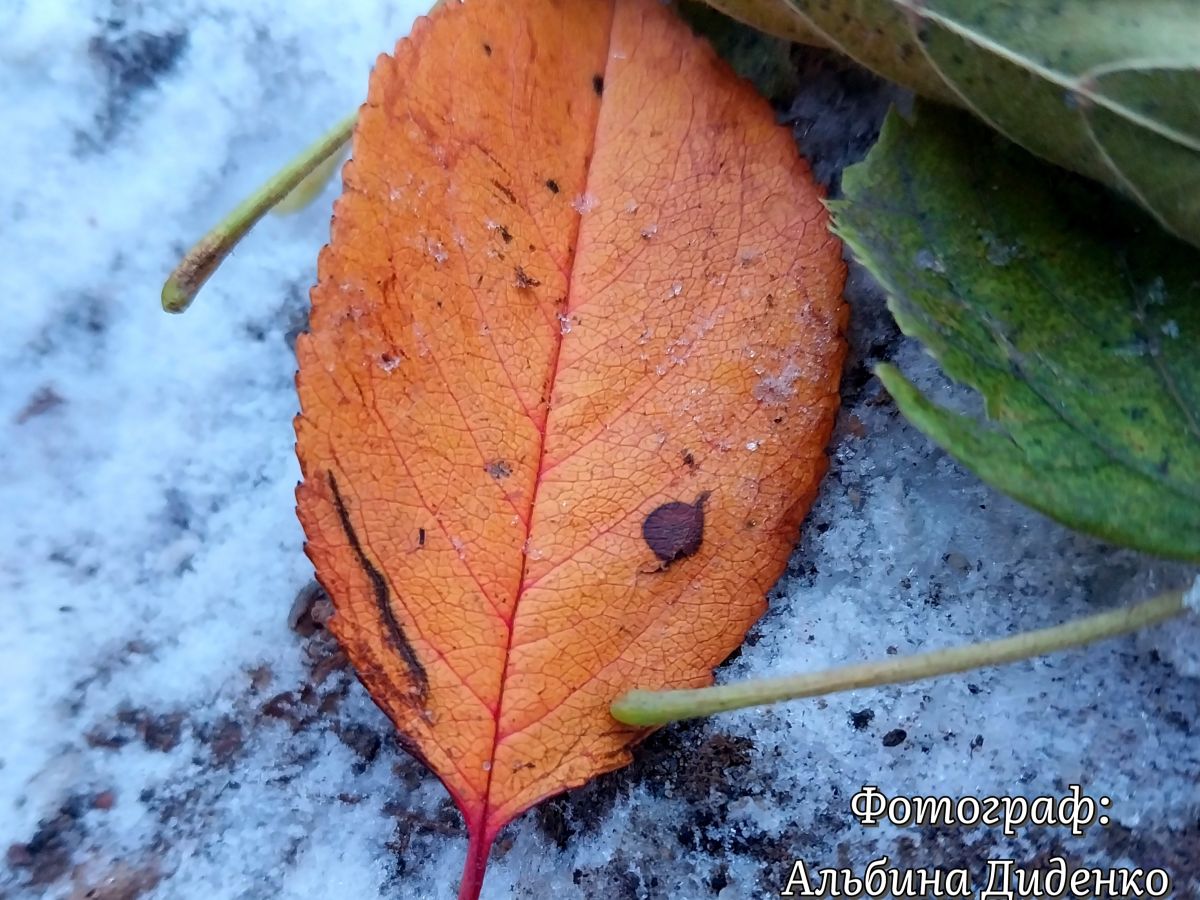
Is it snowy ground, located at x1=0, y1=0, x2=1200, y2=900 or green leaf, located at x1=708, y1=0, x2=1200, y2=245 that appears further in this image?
snowy ground, located at x1=0, y1=0, x2=1200, y2=900

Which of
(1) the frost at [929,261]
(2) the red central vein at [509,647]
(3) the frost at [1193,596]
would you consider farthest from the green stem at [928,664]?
(1) the frost at [929,261]

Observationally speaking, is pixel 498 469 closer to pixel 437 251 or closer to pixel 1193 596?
pixel 437 251

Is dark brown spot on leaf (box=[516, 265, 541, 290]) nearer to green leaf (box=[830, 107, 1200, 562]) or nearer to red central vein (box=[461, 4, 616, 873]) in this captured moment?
red central vein (box=[461, 4, 616, 873])

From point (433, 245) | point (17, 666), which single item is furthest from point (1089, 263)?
point (17, 666)

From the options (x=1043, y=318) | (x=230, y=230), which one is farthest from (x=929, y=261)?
(x=230, y=230)

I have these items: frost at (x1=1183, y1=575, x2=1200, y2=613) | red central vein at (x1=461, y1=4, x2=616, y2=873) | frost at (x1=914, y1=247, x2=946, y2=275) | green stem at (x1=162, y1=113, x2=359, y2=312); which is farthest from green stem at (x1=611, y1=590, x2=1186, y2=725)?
green stem at (x1=162, y1=113, x2=359, y2=312)

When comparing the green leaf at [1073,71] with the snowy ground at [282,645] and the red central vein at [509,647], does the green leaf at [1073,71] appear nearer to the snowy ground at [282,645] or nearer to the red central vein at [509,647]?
the snowy ground at [282,645]

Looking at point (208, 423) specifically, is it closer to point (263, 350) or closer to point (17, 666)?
point (263, 350)
